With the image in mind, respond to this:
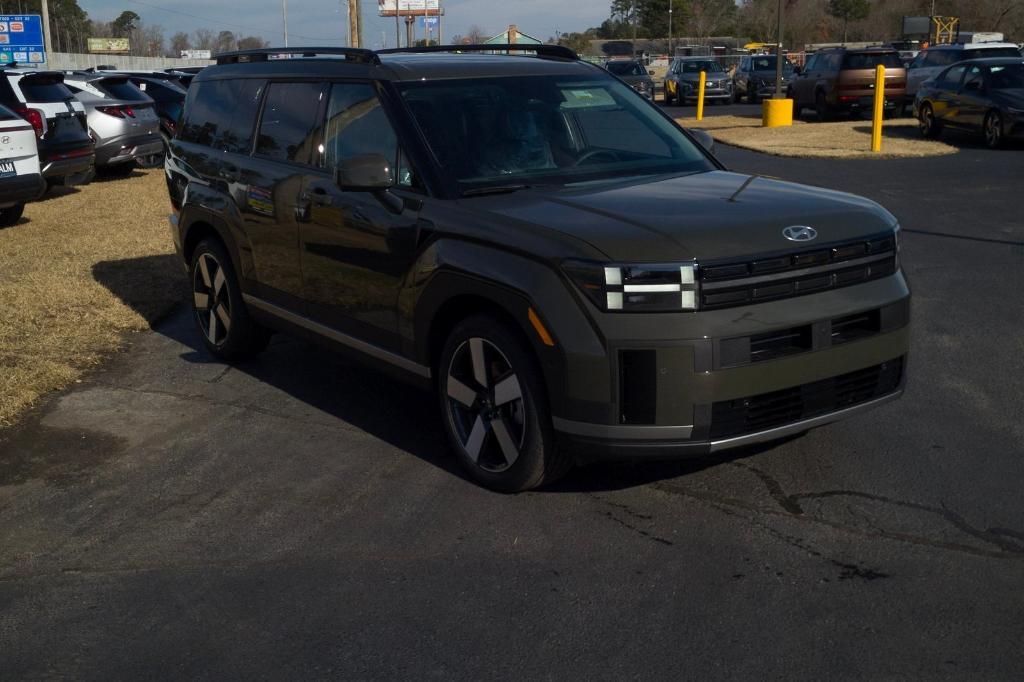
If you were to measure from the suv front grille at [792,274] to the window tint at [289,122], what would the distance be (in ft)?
9.22

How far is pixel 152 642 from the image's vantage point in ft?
13.1

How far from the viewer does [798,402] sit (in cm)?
484

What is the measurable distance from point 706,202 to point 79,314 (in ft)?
19.6

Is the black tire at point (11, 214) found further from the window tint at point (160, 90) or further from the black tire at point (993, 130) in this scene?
the black tire at point (993, 130)

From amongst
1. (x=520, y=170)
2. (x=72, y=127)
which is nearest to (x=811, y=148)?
(x=72, y=127)

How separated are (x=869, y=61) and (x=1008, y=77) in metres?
9.60

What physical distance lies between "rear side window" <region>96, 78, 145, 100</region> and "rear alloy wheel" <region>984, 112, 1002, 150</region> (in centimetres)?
1522

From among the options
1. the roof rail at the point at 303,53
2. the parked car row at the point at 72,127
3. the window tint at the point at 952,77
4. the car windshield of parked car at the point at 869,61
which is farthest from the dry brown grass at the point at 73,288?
the car windshield of parked car at the point at 869,61

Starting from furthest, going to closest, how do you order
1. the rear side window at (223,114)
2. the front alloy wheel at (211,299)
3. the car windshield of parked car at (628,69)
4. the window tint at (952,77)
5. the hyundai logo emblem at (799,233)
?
1. the car windshield of parked car at (628,69)
2. the window tint at (952,77)
3. the front alloy wheel at (211,299)
4. the rear side window at (223,114)
5. the hyundai logo emblem at (799,233)

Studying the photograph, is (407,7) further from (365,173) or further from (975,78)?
(365,173)

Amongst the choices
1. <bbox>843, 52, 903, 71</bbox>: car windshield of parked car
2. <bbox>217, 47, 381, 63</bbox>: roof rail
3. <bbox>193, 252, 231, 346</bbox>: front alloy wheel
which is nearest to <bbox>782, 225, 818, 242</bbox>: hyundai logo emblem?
<bbox>217, 47, 381, 63</bbox>: roof rail

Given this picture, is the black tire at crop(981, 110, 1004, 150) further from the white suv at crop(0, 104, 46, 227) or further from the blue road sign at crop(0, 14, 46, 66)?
the blue road sign at crop(0, 14, 46, 66)

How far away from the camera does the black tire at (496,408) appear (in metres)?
4.95

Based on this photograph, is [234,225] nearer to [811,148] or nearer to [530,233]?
[530,233]
